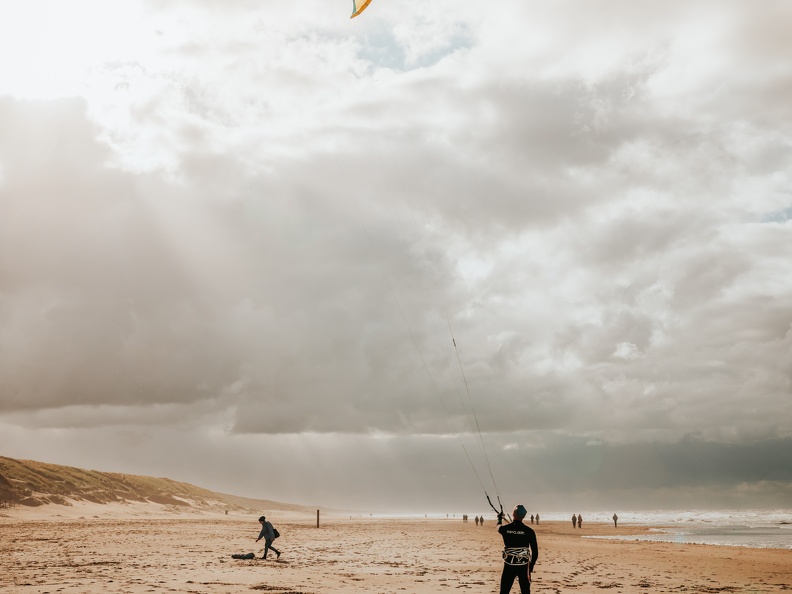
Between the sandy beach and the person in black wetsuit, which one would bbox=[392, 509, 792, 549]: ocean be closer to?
the sandy beach

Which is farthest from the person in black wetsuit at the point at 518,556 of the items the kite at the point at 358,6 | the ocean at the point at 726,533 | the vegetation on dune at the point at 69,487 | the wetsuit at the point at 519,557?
the vegetation on dune at the point at 69,487

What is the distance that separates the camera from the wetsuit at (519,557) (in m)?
12.2

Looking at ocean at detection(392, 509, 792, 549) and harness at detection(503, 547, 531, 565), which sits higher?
harness at detection(503, 547, 531, 565)

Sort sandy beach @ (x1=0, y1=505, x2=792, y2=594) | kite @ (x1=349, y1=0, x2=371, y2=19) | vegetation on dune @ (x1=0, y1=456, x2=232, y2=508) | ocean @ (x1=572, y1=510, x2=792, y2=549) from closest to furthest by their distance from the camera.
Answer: sandy beach @ (x1=0, y1=505, x2=792, y2=594)
kite @ (x1=349, y1=0, x2=371, y2=19)
ocean @ (x1=572, y1=510, x2=792, y2=549)
vegetation on dune @ (x1=0, y1=456, x2=232, y2=508)

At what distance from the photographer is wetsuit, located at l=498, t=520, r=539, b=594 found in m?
12.2

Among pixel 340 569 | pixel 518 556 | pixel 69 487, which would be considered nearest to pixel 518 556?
pixel 518 556

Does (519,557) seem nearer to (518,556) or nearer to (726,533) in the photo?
(518,556)

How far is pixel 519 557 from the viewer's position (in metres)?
12.2

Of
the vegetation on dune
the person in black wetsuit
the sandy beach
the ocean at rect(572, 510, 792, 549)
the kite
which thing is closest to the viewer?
the person in black wetsuit

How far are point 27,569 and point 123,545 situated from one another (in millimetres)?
10984

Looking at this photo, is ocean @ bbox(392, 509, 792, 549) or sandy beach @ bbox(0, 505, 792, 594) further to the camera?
ocean @ bbox(392, 509, 792, 549)

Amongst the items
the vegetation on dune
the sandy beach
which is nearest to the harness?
the sandy beach

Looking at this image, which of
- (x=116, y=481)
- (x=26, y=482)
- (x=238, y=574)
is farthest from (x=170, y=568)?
(x=116, y=481)

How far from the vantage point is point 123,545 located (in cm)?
2909
